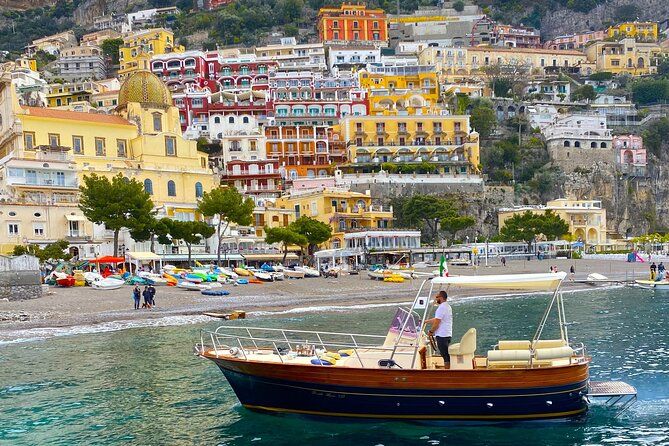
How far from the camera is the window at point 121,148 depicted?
79.1m

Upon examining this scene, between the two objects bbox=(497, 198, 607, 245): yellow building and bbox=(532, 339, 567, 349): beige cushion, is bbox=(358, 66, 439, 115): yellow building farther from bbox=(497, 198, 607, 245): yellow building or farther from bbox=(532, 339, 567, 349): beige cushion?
bbox=(532, 339, 567, 349): beige cushion

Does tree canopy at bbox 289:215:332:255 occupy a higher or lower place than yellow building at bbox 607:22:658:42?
lower

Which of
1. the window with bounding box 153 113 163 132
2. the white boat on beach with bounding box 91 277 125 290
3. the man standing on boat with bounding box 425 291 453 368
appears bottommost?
the white boat on beach with bounding box 91 277 125 290

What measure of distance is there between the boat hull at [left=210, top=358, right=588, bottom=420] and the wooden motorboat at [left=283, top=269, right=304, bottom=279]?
45.7 m

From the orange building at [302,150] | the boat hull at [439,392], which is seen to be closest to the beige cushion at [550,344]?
the boat hull at [439,392]

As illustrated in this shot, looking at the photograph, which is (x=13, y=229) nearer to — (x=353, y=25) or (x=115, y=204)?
(x=115, y=204)

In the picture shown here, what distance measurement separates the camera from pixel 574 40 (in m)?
175

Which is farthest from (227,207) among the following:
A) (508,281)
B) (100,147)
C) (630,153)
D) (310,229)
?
(630,153)

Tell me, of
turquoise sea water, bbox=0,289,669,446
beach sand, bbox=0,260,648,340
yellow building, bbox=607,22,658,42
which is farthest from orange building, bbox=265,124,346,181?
yellow building, bbox=607,22,658,42

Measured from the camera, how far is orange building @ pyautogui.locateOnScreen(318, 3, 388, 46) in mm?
152000

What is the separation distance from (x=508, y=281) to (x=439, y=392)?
3134 millimetres

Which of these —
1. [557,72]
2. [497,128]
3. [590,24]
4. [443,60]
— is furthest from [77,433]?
[590,24]

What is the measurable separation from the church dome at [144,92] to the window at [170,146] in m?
4.60

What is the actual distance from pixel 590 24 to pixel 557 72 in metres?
43.9
